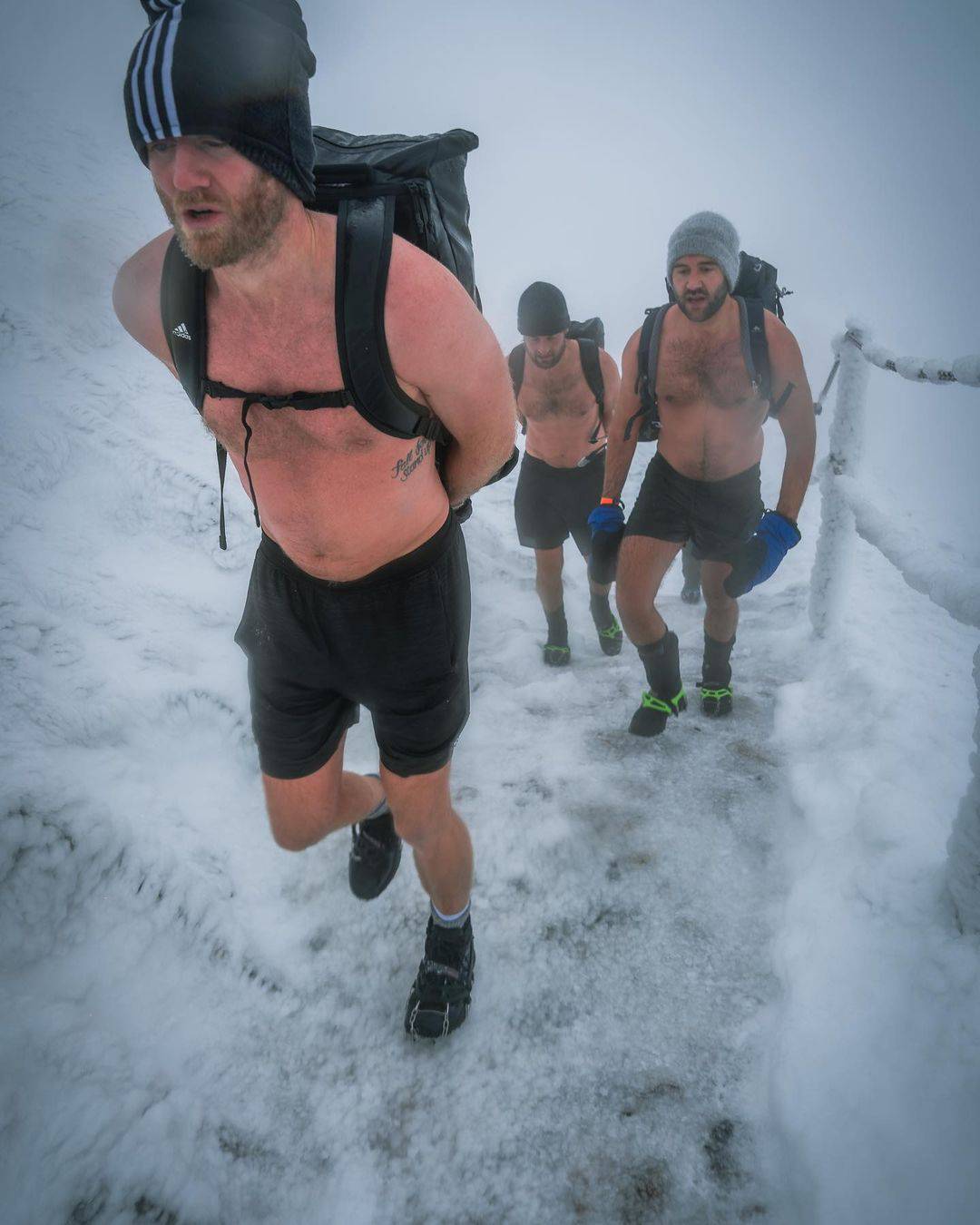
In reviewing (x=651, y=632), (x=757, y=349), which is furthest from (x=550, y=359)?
(x=651, y=632)

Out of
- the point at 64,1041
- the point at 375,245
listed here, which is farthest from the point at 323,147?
the point at 64,1041

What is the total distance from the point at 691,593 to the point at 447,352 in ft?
15.2

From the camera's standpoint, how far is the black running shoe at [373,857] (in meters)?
2.42

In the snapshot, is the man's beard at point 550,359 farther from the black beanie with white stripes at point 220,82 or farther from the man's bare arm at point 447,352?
the black beanie with white stripes at point 220,82

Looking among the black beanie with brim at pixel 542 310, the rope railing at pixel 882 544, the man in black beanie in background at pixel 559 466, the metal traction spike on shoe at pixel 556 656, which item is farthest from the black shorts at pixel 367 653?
the black beanie with brim at pixel 542 310

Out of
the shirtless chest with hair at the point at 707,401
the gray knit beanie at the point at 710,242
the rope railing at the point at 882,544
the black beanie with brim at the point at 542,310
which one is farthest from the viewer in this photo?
the black beanie with brim at the point at 542,310

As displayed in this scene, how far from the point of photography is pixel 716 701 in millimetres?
3633

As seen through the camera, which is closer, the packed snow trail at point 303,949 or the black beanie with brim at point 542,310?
the packed snow trail at point 303,949

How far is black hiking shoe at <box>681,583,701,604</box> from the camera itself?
561 cm

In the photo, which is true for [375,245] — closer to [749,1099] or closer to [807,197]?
[749,1099]

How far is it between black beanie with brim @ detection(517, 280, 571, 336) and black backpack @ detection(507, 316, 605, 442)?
0.89ft

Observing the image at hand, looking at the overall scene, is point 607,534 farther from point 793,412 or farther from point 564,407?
point 564,407

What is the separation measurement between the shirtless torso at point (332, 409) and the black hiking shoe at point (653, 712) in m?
2.09

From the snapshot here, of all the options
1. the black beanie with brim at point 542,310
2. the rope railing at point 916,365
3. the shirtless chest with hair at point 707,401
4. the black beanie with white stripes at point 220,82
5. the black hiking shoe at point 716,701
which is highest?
the black beanie with white stripes at point 220,82
